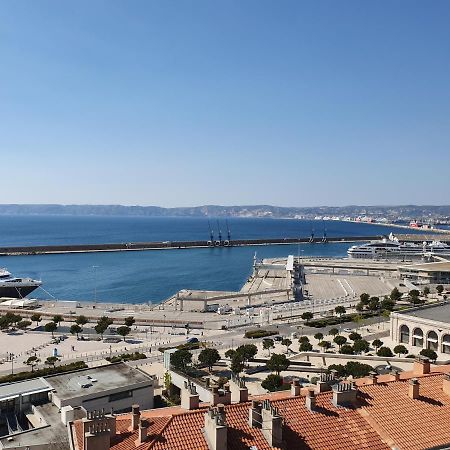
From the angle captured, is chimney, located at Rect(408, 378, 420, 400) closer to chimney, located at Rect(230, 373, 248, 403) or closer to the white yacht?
chimney, located at Rect(230, 373, 248, 403)

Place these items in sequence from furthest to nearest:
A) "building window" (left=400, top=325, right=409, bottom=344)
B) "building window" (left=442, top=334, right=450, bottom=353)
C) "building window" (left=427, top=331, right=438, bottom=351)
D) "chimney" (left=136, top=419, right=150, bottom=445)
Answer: "building window" (left=400, top=325, right=409, bottom=344) → "building window" (left=427, top=331, right=438, bottom=351) → "building window" (left=442, top=334, right=450, bottom=353) → "chimney" (left=136, top=419, right=150, bottom=445)

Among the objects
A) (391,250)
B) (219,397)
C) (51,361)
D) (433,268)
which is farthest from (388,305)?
(391,250)

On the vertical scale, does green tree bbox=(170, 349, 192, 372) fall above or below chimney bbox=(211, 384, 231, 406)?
below

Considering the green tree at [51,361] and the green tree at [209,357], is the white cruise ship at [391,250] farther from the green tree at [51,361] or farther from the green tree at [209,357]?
the green tree at [51,361]

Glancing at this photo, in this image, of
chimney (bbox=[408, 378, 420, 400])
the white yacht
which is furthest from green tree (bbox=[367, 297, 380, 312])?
the white yacht

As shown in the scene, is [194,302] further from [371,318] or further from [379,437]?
[379,437]
